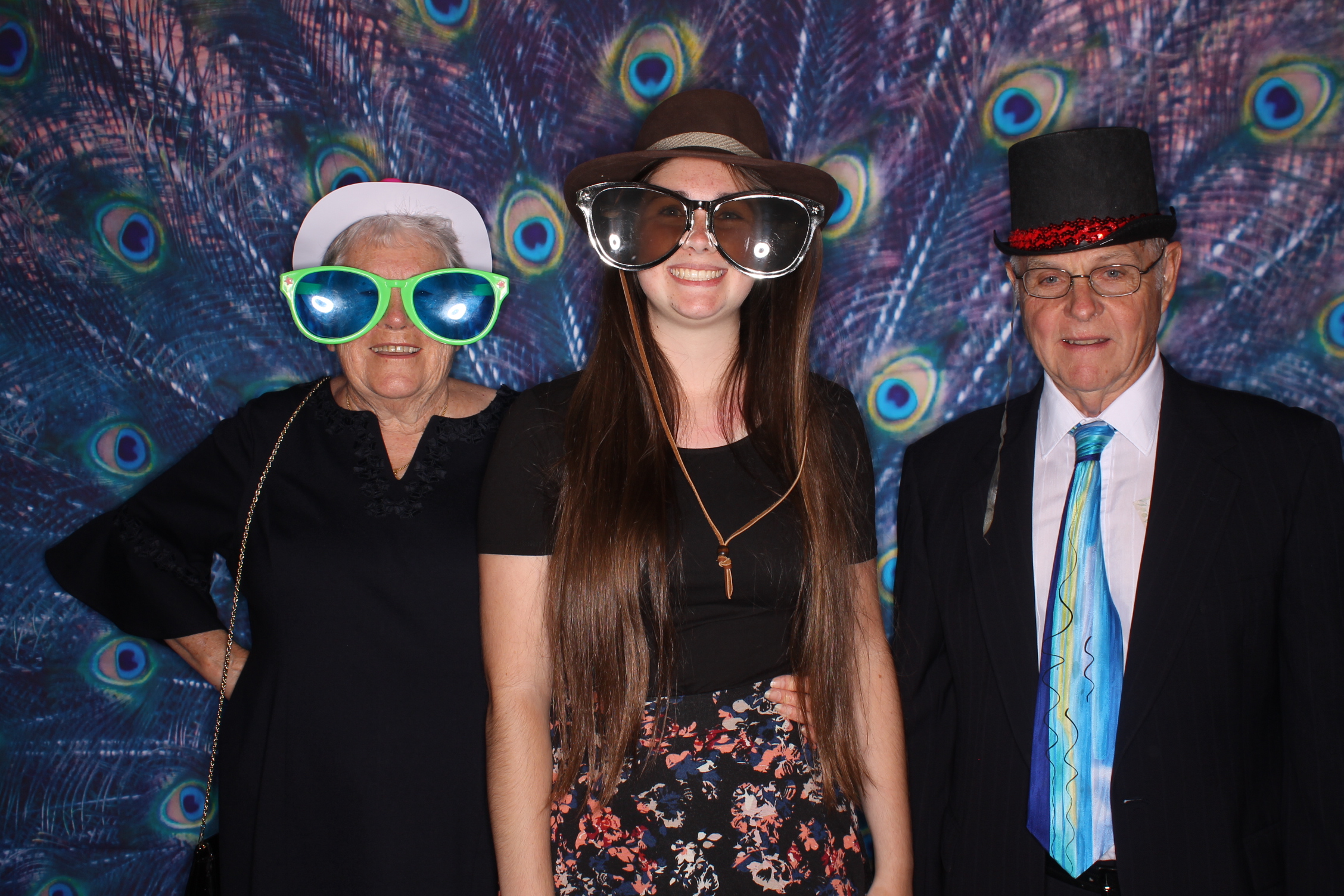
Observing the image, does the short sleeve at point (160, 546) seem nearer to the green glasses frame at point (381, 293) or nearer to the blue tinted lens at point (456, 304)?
the green glasses frame at point (381, 293)

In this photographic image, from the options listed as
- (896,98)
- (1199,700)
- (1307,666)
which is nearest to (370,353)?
(896,98)

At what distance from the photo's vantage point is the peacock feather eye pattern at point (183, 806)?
2.78 metres

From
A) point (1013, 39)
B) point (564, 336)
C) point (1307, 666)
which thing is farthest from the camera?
point (564, 336)

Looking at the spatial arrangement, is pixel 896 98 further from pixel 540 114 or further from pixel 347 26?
pixel 347 26

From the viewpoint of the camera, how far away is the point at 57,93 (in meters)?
2.62

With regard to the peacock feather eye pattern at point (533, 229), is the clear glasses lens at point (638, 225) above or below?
below

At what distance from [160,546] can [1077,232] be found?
8.04 feet

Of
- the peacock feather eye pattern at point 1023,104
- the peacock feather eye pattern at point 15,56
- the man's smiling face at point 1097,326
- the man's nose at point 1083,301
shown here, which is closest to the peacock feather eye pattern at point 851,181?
the peacock feather eye pattern at point 1023,104

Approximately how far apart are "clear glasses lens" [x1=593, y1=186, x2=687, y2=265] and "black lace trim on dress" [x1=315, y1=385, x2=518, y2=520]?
2.01 feet

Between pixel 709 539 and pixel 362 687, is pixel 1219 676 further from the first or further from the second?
pixel 362 687

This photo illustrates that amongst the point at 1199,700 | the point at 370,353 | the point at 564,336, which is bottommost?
the point at 1199,700

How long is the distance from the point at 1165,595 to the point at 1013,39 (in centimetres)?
167

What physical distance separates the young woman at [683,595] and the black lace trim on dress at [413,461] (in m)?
0.30

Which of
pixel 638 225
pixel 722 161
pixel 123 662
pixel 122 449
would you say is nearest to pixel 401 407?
pixel 638 225
